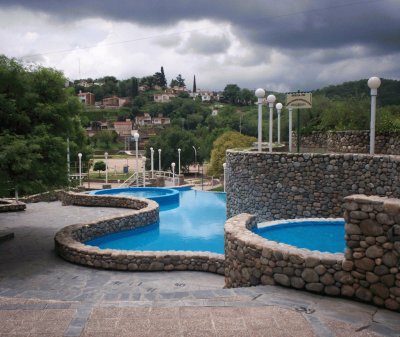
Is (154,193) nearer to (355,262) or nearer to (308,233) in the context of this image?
(308,233)

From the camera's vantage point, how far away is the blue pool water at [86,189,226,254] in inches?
521

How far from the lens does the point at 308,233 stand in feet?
32.1

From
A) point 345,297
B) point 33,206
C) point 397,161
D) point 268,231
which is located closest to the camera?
point 345,297

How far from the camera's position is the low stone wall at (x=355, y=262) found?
4.72 m

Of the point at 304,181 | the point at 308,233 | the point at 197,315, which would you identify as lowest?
the point at 308,233

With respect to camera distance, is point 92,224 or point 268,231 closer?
point 268,231

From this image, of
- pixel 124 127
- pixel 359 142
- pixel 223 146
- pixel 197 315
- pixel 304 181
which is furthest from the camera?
pixel 124 127

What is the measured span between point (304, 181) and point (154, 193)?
42.3ft

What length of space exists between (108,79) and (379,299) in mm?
178093

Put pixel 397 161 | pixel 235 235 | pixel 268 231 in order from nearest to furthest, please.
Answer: pixel 235 235 → pixel 268 231 → pixel 397 161

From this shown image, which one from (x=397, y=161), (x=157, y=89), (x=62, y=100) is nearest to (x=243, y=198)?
(x=397, y=161)

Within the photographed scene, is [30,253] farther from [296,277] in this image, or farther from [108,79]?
[108,79]

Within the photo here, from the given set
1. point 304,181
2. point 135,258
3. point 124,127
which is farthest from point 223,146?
point 124,127

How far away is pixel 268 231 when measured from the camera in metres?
9.91
